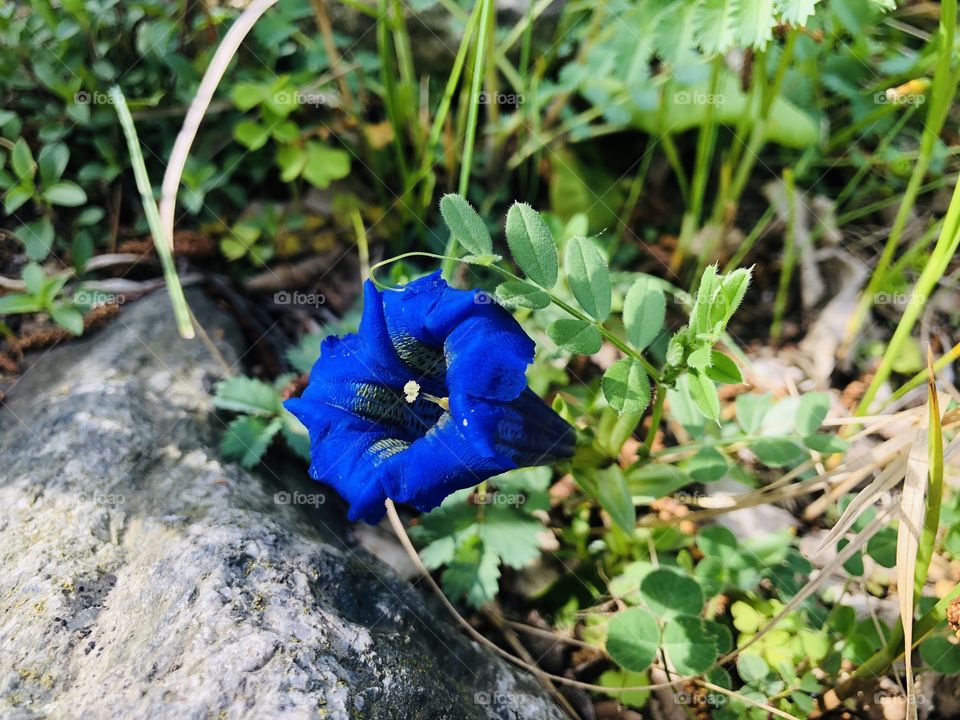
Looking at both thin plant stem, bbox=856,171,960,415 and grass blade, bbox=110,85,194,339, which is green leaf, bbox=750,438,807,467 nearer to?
thin plant stem, bbox=856,171,960,415

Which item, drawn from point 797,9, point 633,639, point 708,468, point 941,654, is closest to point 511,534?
point 633,639

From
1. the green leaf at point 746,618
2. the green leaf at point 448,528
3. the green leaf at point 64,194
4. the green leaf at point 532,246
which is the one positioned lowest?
the green leaf at point 746,618

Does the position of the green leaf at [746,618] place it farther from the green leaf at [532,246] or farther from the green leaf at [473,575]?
the green leaf at [532,246]

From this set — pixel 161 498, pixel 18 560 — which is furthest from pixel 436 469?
pixel 18 560

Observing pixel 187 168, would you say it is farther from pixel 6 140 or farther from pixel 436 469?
pixel 436 469

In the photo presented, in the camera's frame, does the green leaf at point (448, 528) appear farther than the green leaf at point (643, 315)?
Yes

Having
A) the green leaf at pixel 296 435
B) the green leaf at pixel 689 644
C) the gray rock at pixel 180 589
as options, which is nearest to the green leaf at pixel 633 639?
the green leaf at pixel 689 644

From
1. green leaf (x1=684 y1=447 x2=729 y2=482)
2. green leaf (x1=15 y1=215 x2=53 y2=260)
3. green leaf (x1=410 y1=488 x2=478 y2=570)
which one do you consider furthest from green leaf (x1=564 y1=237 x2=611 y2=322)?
green leaf (x1=15 y1=215 x2=53 y2=260)
